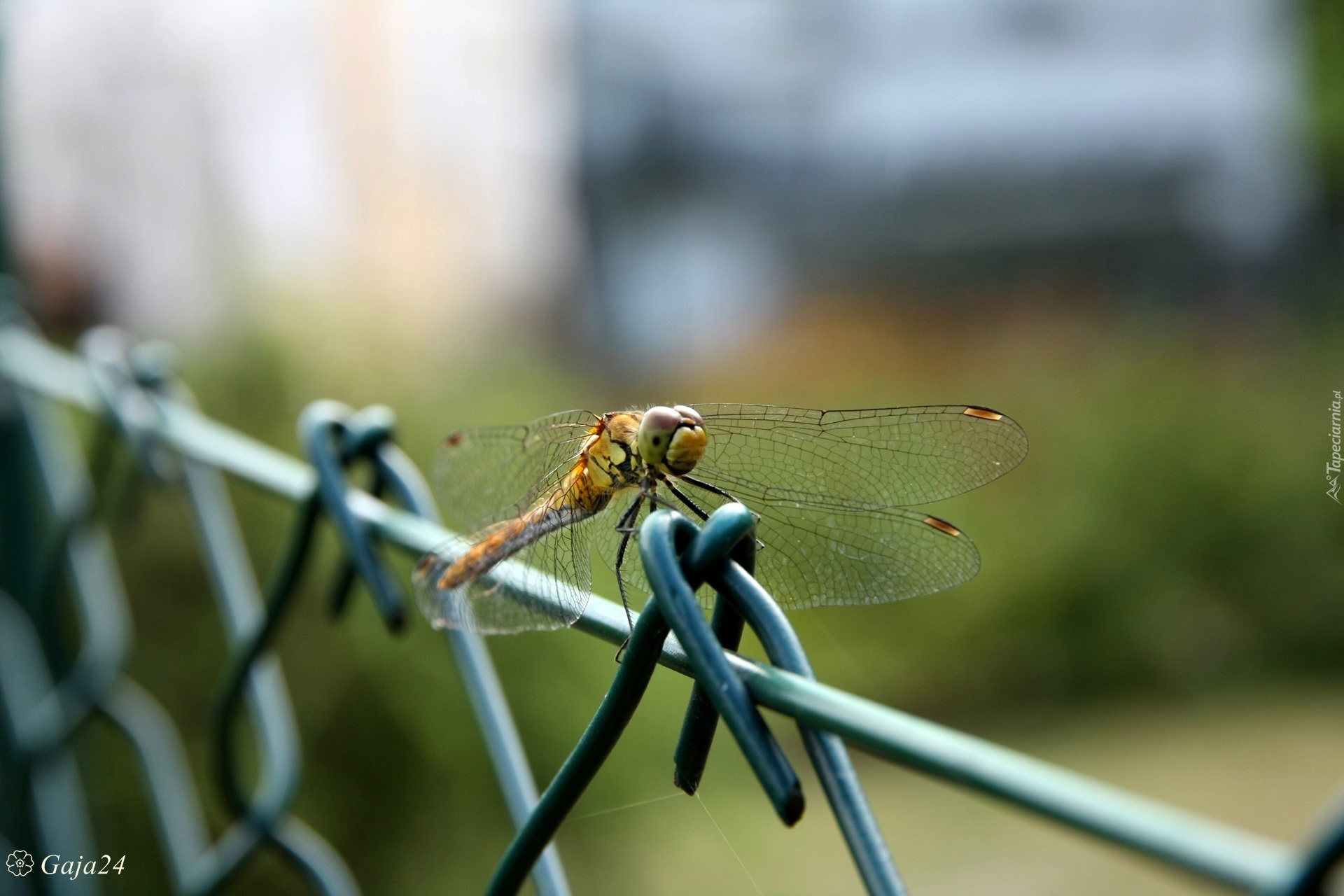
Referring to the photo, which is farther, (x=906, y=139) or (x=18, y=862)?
(x=906, y=139)

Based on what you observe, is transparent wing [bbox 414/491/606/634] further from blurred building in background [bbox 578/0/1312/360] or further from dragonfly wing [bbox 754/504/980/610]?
blurred building in background [bbox 578/0/1312/360]

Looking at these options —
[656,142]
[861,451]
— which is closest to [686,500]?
[861,451]

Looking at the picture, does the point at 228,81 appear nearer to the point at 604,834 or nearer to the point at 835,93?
the point at 835,93

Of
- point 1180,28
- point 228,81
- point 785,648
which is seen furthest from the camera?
point 1180,28

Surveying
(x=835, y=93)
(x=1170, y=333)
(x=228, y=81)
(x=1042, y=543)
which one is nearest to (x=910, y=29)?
(x=835, y=93)

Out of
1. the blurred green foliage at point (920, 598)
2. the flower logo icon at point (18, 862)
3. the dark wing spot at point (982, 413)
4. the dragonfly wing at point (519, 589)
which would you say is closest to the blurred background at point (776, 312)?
the blurred green foliage at point (920, 598)

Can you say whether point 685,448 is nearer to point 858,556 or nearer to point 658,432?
point 658,432
